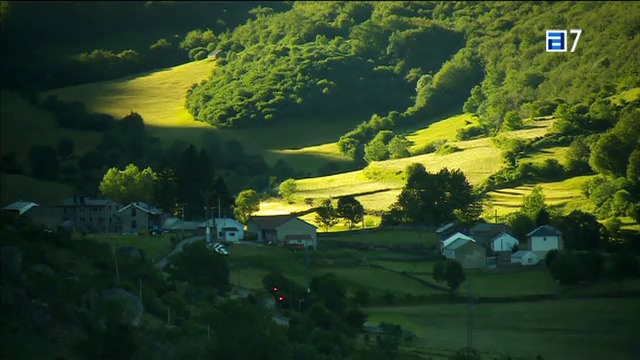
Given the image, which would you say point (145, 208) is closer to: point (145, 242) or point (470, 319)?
point (145, 242)

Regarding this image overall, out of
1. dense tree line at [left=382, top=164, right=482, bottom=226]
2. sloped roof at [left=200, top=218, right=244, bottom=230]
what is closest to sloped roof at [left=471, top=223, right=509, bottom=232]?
dense tree line at [left=382, top=164, right=482, bottom=226]

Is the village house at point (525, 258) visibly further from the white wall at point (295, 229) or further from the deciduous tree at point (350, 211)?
the deciduous tree at point (350, 211)

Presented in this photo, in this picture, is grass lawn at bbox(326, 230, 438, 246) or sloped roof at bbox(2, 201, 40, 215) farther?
grass lawn at bbox(326, 230, 438, 246)

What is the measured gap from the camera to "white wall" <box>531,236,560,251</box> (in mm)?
65438

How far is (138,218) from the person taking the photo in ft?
231

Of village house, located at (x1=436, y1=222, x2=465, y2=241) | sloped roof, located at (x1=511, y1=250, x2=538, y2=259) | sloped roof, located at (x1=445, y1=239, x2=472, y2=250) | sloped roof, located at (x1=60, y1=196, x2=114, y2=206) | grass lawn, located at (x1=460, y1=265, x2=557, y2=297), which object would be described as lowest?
grass lawn, located at (x1=460, y1=265, x2=557, y2=297)

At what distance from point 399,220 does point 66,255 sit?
93.5 ft

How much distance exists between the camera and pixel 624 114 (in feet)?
269

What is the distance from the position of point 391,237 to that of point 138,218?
12.2 meters

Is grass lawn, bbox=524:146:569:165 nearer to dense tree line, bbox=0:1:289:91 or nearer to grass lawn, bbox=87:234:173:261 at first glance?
grass lawn, bbox=87:234:173:261

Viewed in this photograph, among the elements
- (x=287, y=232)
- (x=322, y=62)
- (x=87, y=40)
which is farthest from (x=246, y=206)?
(x=322, y=62)

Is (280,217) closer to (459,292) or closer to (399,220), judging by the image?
(399,220)

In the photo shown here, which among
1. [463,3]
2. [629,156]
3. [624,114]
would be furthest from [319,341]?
[463,3]

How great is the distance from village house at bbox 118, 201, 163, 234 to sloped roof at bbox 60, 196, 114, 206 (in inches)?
45.2
